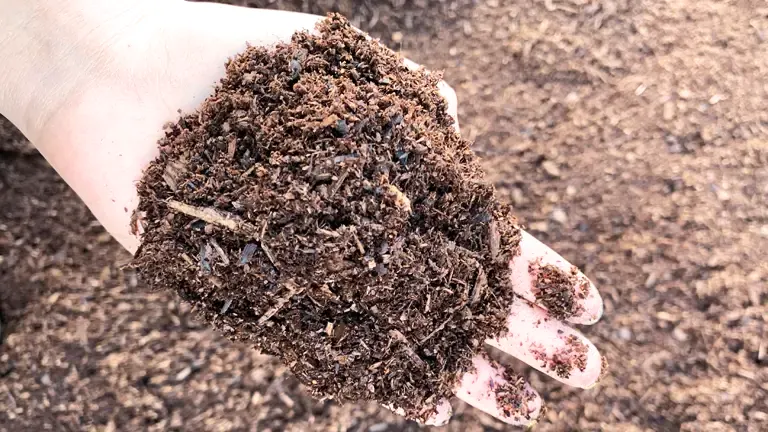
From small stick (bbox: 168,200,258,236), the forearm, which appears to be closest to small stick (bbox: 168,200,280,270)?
small stick (bbox: 168,200,258,236)

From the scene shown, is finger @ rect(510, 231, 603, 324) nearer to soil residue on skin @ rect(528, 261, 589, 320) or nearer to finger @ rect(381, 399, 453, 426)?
soil residue on skin @ rect(528, 261, 589, 320)

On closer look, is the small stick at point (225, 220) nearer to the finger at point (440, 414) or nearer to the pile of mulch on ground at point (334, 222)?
the pile of mulch on ground at point (334, 222)

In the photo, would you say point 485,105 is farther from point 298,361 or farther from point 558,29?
point 298,361

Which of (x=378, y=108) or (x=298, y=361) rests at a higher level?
(x=378, y=108)

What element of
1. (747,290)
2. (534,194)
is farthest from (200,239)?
(747,290)

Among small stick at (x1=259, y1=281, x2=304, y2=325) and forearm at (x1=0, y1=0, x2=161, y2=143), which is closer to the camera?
small stick at (x1=259, y1=281, x2=304, y2=325)
